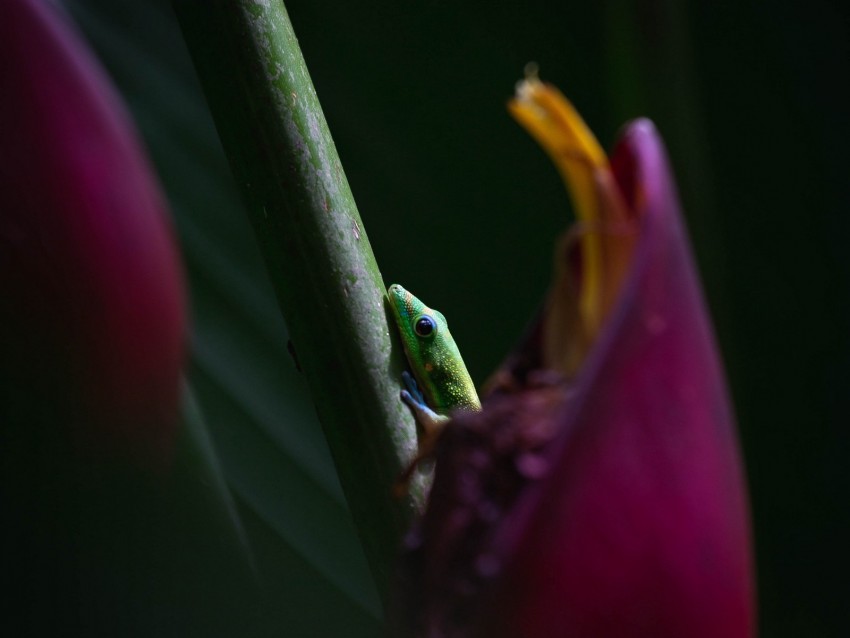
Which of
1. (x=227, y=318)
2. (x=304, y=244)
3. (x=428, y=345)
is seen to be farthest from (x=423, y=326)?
(x=304, y=244)

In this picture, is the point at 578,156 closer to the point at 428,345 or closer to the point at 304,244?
the point at 304,244

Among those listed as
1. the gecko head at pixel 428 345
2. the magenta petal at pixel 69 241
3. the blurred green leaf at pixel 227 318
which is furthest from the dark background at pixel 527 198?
the gecko head at pixel 428 345

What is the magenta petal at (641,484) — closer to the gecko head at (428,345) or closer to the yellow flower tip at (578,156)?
the yellow flower tip at (578,156)

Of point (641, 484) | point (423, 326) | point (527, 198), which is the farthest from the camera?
point (423, 326)

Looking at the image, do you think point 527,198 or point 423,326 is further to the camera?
point 423,326

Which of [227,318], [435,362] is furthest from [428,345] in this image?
[227,318]

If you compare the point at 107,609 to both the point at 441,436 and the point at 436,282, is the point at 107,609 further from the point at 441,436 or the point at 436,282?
the point at 436,282

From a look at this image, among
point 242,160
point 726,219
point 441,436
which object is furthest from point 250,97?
point 726,219

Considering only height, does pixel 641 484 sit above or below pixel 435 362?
above

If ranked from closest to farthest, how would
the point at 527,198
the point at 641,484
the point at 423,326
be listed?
the point at 641,484 → the point at 527,198 → the point at 423,326
